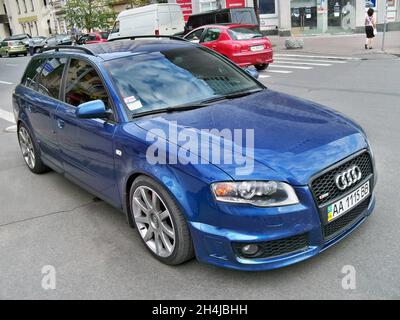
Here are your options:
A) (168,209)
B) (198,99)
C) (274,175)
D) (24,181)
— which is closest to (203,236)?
(168,209)

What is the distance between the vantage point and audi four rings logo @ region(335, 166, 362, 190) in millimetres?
3000

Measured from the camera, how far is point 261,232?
2814 mm

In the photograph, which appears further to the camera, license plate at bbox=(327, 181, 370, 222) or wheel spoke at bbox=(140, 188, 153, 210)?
wheel spoke at bbox=(140, 188, 153, 210)

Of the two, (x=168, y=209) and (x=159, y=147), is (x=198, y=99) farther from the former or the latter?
(x=168, y=209)

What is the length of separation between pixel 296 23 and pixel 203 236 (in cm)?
2618

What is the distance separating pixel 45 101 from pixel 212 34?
10774mm

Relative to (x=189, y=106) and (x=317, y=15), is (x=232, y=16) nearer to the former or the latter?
(x=317, y=15)

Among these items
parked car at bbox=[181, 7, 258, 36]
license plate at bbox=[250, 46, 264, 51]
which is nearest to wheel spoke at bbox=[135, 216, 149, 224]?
license plate at bbox=[250, 46, 264, 51]

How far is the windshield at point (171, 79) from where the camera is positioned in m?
3.82

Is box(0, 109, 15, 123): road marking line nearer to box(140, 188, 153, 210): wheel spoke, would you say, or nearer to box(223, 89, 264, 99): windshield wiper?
box(223, 89, 264, 99): windshield wiper

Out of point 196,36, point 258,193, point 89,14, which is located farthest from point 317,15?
point 258,193

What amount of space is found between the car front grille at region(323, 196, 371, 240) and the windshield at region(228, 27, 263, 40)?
1143 cm

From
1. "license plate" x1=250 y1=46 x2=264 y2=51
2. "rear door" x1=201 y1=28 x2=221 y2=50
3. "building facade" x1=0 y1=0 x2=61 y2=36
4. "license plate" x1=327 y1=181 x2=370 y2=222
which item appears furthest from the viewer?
"building facade" x1=0 y1=0 x2=61 y2=36

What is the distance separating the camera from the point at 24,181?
5.64m
